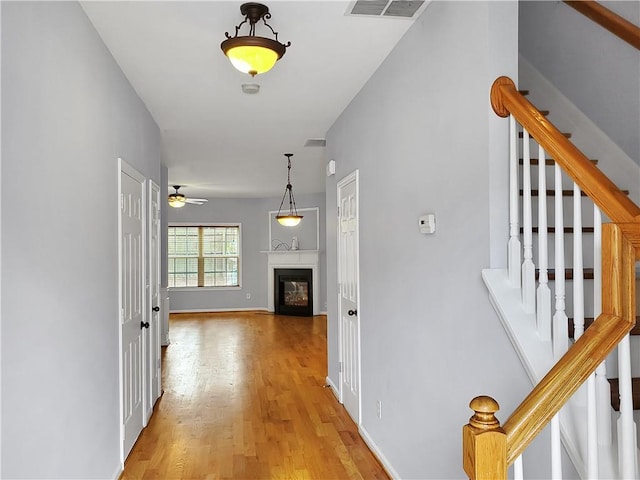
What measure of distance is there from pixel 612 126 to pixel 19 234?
301 cm

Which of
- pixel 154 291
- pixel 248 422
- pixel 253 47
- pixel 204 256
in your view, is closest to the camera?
pixel 253 47

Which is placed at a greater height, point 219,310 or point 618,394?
point 618,394

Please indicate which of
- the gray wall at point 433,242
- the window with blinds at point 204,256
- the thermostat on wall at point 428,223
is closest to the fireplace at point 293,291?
the window with blinds at point 204,256

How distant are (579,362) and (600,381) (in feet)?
0.70

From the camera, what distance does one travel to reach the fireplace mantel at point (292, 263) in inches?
461

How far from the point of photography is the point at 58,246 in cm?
220

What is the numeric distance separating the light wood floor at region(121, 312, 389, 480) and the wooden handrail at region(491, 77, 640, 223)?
2.49 m

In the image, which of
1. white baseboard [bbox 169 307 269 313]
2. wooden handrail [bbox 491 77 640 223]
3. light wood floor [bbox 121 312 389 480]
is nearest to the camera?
wooden handrail [bbox 491 77 640 223]


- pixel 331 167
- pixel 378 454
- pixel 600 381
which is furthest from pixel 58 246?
pixel 331 167

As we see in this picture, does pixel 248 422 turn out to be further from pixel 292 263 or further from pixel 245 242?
pixel 245 242

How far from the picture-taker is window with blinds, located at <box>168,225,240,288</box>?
12.3 m

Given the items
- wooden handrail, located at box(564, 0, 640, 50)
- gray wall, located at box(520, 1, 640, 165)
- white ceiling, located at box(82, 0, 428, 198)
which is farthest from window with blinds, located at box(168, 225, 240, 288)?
wooden handrail, located at box(564, 0, 640, 50)

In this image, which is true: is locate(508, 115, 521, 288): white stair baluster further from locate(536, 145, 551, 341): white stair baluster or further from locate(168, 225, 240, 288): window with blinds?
locate(168, 225, 240, 288): window with blinds

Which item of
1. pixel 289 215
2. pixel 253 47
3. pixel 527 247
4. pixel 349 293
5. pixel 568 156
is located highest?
pixel 253 47
